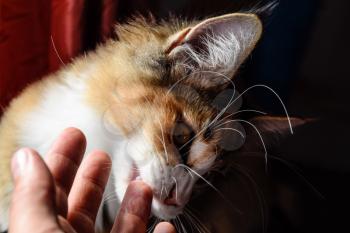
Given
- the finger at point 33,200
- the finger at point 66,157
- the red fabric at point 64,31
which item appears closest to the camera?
the finger at point 33,200

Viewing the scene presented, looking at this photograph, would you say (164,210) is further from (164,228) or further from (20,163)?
(20,163)

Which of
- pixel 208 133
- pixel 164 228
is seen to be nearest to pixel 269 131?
pixel 208 133

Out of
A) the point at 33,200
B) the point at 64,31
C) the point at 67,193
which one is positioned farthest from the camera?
the point at 64,31

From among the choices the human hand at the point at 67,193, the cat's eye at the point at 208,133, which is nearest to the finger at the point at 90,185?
the human hand at the point at 67,193

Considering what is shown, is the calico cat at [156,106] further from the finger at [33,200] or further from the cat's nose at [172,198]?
the finger at [33,200]

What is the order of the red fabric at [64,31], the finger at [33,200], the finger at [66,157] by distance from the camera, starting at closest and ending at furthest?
1. the finger at [33,200]
2. the finger at [66,157]
3. the red fabric at [64,31]

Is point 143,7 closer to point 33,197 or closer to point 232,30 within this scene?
point 232,30

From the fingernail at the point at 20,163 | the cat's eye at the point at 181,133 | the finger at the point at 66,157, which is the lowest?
the cat's eye at the point at 181,133
